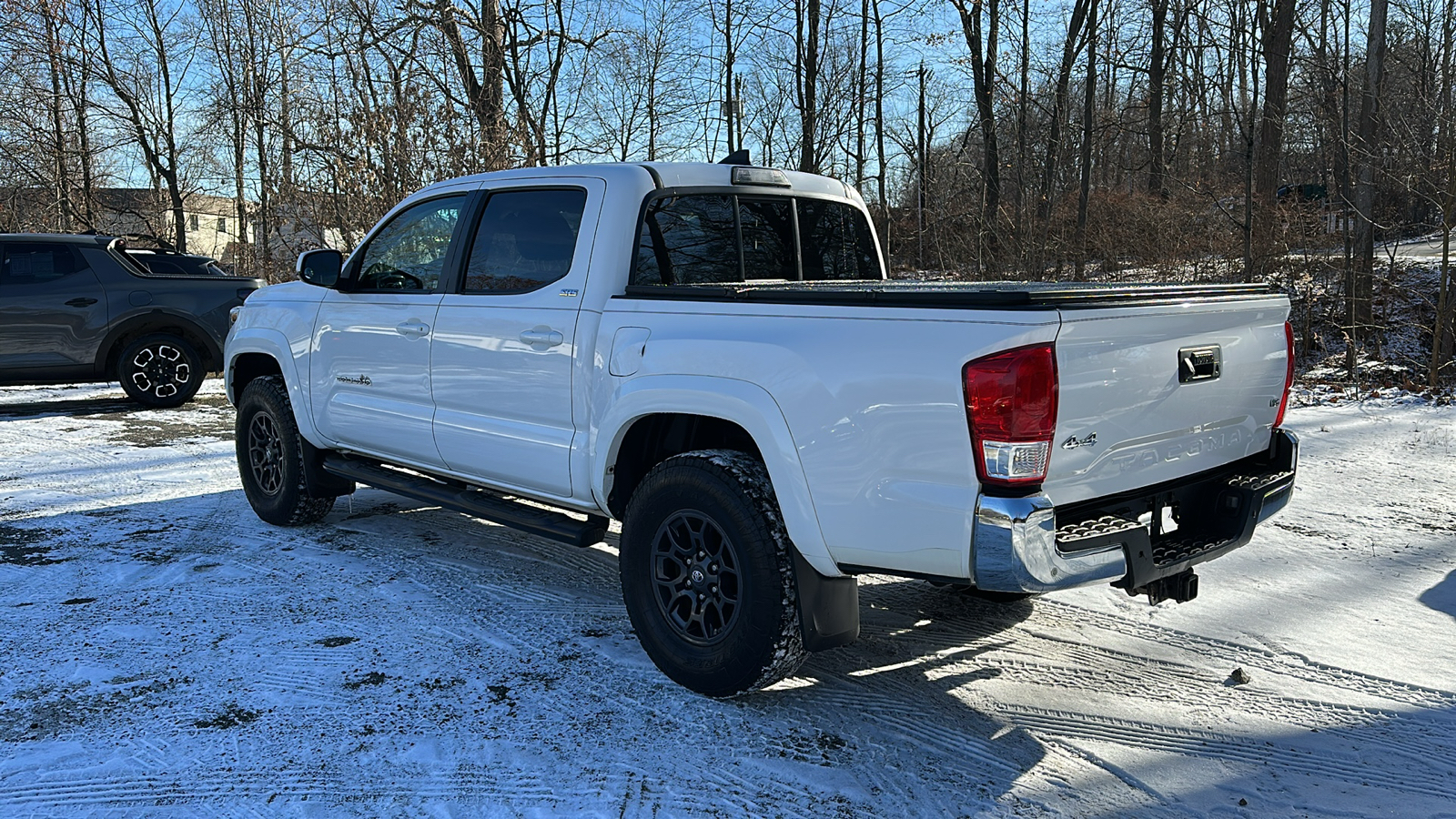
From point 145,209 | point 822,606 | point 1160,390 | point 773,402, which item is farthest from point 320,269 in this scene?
point 145,209

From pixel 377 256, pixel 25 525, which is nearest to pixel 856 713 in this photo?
pixel 377 256

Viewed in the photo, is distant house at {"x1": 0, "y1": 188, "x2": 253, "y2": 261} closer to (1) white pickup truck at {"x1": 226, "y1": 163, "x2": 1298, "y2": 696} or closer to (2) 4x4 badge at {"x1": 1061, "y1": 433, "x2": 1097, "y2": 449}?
(1) white pickup truck at {"x1": 226, "y1": 163, "x2": 1298, "y2": 696}

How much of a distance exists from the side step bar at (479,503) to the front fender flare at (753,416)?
59cm

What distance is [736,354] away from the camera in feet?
11.1

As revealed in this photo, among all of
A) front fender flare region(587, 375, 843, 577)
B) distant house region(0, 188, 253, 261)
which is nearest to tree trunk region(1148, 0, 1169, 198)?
front fender flare region(587, 375, 843, 577)

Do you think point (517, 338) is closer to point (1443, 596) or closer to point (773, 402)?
point (773, 402)

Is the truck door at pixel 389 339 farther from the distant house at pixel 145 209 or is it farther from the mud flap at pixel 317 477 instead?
the distant house at pixel 145 209

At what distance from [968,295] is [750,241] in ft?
6.20

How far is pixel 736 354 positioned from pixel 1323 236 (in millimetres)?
12392

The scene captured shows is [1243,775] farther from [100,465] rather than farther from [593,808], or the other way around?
[100,465]

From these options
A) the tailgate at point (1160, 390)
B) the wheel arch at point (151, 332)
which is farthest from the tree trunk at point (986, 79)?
the tailgate at point (1160, 390)

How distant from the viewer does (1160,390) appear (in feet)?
10.3

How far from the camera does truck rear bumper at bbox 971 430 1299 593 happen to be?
2812mm

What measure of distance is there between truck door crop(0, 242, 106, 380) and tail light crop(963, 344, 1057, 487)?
1063 centimetres
